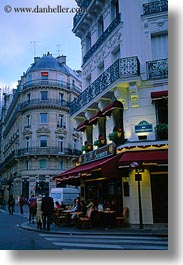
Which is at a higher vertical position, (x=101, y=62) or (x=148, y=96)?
(x=101, y=62)

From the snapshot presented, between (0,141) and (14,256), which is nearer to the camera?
(14,256)

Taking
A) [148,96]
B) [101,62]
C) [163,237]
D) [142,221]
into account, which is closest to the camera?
[163,237]

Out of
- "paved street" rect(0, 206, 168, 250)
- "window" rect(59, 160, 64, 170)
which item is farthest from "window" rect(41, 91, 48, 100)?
"paved street" rect(0, 206, 168, 250)

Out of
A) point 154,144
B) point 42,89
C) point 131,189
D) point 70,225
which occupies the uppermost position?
point 42,89

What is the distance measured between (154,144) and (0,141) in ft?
110

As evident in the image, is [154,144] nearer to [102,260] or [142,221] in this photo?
[142,221]

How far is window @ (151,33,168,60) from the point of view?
14.1 meters

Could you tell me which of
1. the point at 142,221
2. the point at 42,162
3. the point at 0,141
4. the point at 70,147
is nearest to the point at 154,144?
the point at 142,221

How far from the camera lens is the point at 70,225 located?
610 inches

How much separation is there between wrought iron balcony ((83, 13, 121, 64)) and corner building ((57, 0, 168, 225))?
0.15 feet

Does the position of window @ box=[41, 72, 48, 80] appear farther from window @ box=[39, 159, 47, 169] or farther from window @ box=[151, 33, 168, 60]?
window @ box=[151, 33, 168, 60]

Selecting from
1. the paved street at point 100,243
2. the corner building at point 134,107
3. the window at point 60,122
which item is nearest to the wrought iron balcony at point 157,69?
the corner building at point 134,107
